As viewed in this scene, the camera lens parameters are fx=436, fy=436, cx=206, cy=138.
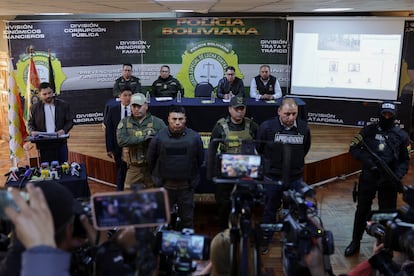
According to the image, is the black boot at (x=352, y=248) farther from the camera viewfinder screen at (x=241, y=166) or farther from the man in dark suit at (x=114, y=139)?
the man in dark suit at (x=114, y=139)

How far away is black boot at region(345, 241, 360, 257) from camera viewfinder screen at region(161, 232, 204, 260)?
8.94 ft

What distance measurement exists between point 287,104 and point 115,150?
222 cm

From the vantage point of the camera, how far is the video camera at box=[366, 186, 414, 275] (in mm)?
1794

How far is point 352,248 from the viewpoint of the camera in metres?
4.06

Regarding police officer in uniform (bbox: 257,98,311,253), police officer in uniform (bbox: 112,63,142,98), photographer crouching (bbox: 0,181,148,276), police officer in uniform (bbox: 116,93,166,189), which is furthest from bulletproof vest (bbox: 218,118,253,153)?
police officer in uniform (bbox: 112,63,142,98)

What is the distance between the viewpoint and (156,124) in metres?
4.23

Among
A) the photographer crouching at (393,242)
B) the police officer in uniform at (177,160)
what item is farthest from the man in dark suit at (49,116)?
the photographer crouching at (393,242)

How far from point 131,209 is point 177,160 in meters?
2.33

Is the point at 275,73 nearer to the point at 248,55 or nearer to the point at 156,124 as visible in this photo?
the point at 248,55

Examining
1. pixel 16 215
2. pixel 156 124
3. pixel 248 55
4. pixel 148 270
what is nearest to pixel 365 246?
pixel 156 124

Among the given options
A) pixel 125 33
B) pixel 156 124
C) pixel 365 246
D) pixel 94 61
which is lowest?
pixel 365 246

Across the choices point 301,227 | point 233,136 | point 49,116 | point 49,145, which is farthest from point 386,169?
point 49,116

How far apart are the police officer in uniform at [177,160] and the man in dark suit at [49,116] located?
1.39 meters

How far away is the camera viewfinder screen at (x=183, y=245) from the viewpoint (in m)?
1.73
